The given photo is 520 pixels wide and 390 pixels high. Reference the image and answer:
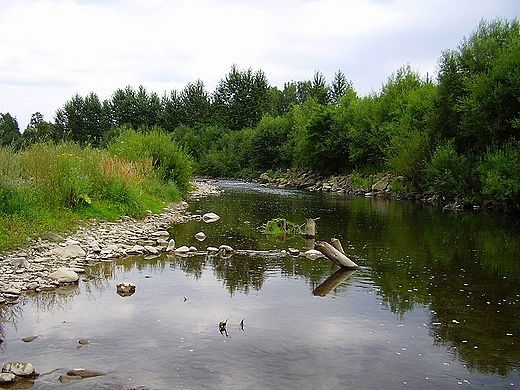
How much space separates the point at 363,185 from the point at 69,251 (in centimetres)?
3831

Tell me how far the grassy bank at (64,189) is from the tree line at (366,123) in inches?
60.7

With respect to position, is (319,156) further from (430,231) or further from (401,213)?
(430,231)

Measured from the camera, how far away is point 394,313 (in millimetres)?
9852

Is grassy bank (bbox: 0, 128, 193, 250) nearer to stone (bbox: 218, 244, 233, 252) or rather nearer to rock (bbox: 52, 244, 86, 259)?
rock (bbox: 52, 244, 86, 259)

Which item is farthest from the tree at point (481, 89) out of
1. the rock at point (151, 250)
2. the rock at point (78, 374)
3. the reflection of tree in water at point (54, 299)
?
the rock at point (78, 374)

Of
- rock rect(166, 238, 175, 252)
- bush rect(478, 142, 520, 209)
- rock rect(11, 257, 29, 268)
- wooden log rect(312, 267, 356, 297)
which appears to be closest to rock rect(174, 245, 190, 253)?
rock rect(166, 238, 175, 252)

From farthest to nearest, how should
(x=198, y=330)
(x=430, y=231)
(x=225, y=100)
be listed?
1. (x=225, y=100)
2. (x=430, y=231)
3. (x=198, y=330)

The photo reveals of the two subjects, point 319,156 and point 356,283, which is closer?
point 356,283

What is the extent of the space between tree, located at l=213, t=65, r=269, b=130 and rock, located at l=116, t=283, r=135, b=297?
78362 millimetres

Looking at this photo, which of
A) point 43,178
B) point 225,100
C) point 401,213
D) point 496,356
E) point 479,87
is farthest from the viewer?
point 225,100

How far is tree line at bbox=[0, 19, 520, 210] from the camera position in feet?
101

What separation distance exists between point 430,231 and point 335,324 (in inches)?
534

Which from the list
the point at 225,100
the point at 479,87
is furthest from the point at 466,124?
the point at 225,100

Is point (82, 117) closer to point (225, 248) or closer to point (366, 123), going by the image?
point (366, 123)
